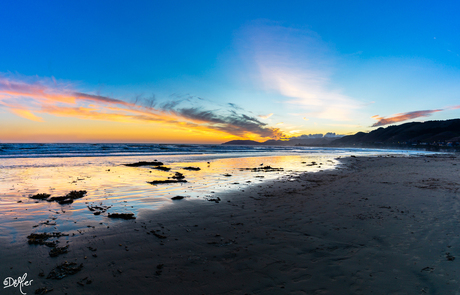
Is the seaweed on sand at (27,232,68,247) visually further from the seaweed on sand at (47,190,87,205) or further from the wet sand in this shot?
the seaweed on sand at (47,190,87,205)

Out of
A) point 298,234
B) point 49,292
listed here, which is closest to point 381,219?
point 298,234

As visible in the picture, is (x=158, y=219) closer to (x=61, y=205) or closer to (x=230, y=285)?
(x=230, y=285)

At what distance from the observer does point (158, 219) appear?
22.6 ft

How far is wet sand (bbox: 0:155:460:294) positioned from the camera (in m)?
3.70

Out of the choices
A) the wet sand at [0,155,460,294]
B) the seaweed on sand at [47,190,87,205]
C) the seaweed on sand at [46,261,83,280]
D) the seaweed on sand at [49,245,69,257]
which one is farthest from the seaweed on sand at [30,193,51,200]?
the seaweed on sand at [46,261,83,280]

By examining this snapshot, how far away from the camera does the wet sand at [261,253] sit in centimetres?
370

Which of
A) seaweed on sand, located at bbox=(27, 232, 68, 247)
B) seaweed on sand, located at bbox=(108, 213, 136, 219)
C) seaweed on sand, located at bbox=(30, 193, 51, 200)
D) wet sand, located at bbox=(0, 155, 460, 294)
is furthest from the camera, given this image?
seaweed on sand, located at bbox=(30, 193, 51, 200)

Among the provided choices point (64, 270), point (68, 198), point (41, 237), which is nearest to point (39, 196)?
point (68, 198)

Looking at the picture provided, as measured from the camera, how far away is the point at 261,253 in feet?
15.7

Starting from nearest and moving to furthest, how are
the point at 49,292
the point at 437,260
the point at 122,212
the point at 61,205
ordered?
1. the point at 49,292
2. the point at 437,260
3. the point at 122,212
4. the point at 61,205

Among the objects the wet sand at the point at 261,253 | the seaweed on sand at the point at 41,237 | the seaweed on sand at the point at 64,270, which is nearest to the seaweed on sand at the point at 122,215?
the wet sand at the point at 261,253

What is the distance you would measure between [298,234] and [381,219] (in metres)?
3.39

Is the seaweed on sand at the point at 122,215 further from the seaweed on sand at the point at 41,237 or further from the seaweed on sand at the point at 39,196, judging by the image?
the seaweed on sand at the point at 39,196

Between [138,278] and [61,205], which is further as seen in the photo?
[61,205]
